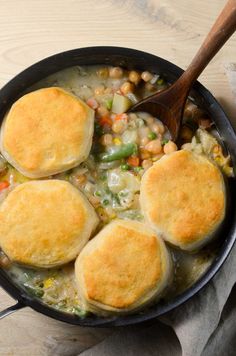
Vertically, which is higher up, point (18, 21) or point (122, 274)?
point (18, 21)

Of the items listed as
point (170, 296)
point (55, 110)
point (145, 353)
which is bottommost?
point (145, 353)

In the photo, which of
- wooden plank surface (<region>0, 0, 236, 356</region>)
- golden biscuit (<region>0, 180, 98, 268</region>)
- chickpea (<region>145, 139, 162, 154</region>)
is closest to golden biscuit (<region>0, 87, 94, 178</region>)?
golden biscuit (<region>0, 180, 98, 268</region>)

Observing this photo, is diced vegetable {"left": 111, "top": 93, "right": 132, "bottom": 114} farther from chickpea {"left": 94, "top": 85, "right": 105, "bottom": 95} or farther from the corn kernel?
the corn kernel

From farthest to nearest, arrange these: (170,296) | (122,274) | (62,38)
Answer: (62,38)
(170,296)
(122,274)

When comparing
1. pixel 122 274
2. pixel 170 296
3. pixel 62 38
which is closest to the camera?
pixel 122 274

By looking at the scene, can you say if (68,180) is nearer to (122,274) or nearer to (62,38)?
(122,274)

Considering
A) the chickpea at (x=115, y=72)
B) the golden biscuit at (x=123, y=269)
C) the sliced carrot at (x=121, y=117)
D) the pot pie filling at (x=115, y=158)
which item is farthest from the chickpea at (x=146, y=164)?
the chickpea at (x=115, y=72)

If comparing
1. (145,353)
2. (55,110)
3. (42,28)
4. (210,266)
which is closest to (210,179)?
(210,266)
